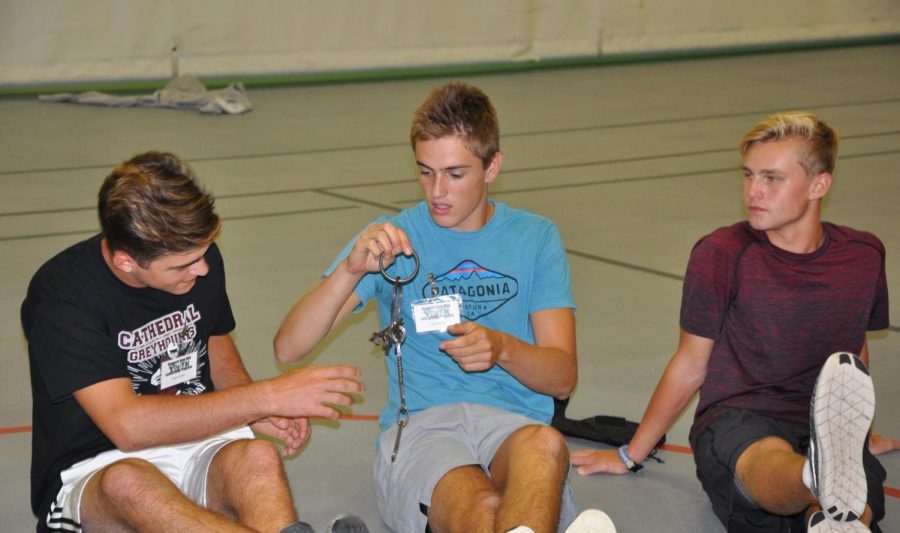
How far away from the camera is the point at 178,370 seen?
297cm

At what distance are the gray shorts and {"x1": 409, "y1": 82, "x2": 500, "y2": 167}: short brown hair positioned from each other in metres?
→ 0.69

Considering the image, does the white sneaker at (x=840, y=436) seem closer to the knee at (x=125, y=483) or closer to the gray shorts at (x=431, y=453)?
the gray shorts at (x=431, y=453)

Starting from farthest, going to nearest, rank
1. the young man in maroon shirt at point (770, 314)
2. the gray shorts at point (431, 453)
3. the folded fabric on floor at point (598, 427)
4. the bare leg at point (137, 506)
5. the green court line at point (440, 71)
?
the green court line at point (440, 71), the folded fabric on floor at point (598, 427), the young man in maroon shirt at point (770, 314), the gray shorts at point (431, 453), the bare leg at point (137, 506)

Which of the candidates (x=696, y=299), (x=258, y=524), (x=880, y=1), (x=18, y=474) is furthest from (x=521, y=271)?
(x=880, y=1)

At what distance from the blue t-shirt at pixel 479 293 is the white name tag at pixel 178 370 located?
0.49 meters

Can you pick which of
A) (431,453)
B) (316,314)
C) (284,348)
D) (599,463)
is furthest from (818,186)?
(284,348)

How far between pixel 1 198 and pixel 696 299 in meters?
5.47

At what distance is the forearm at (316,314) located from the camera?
3102mm

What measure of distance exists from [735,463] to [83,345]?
5.38 ft

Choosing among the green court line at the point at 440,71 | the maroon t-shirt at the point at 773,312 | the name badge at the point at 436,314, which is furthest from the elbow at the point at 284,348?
the green court line at the point at 440,71

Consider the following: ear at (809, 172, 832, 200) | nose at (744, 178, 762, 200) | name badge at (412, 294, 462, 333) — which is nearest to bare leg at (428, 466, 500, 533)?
name badge at (412, 294, 462, 333)

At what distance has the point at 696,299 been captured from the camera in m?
3.26

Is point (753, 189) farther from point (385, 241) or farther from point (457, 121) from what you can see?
point (385, 241)

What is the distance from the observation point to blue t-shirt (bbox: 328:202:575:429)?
3248mm
